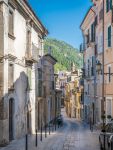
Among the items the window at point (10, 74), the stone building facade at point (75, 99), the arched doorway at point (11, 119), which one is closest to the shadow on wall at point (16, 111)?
the arched doorway at point (11, 119)

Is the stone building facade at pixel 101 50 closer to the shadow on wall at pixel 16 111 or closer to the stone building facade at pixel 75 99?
the shadow on wall at pixel 16 111

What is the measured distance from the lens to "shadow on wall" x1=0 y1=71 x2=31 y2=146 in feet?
63.8

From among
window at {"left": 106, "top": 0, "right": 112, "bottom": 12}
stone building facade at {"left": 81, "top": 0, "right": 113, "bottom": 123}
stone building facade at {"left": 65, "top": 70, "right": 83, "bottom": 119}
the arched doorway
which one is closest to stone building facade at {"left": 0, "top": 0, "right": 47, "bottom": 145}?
the arched doorway

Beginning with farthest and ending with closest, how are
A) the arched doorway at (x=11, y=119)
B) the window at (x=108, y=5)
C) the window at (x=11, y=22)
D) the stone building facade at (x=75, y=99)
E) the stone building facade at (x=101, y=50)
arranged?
the stone building facade at (x=75, y=99)
the stone building facade at (x=101, y=50)
the window at (x=108, y=5)
the arched doorway at (x=11, y=119)
the window at (x=11, y=22)

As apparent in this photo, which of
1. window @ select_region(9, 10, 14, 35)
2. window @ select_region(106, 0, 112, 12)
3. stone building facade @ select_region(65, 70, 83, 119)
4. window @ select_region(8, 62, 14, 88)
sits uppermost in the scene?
window @ select_region(106, 0, 112, 12)

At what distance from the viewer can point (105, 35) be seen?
31.3m

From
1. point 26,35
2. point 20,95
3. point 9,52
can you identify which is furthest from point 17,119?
point 26,35

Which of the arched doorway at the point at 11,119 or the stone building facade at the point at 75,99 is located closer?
the arched doorway at the point at 11,119

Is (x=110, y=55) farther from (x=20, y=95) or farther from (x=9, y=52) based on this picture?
(x=9, y=52)

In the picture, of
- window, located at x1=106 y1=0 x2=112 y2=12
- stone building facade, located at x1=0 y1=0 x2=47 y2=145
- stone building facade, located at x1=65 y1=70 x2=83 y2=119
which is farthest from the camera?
stone building facade, located at x1=65 y1=70 x2=83 y2=119

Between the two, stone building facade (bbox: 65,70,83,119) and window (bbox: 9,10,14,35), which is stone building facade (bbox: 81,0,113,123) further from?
stone building facade (bbox: 65,70,83,119)

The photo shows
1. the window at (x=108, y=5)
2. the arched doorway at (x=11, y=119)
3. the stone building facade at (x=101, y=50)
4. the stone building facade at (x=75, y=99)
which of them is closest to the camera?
the arched doorway at (x=11, y=119)

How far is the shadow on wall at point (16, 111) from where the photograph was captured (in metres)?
19.5

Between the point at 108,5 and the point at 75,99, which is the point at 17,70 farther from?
the point at 75,99
